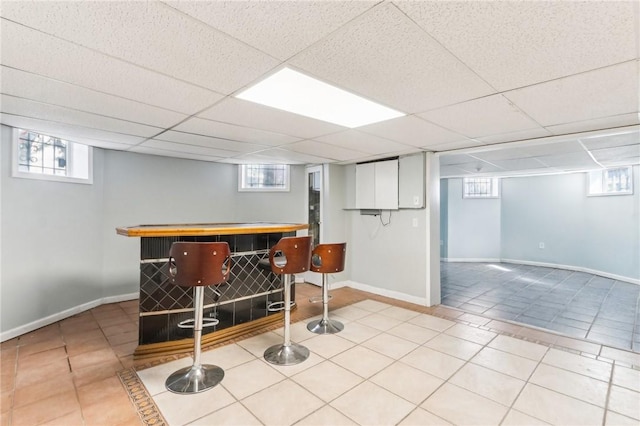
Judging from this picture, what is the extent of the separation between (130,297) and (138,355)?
228 centimetres

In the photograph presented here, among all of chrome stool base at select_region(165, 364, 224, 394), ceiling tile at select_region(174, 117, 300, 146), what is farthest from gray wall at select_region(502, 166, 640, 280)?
chrome stool base at select_region(165, 364, 224, 394)

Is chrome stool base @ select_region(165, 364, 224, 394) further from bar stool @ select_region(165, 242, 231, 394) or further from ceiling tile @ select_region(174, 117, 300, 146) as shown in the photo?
ceiling tile @ select_region(174, 117, 300, 146)

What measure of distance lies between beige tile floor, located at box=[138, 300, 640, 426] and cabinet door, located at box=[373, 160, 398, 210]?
2.15m

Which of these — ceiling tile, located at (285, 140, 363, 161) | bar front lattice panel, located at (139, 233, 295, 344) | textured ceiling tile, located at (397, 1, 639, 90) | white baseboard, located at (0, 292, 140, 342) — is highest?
ceiling tile, located at (285, 140, 363, 161)

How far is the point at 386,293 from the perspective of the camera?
496cm

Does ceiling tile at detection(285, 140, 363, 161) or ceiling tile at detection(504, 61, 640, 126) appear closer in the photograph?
ceiling tile at detection(504, 61, 640, 126)

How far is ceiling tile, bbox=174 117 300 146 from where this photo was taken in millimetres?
3047

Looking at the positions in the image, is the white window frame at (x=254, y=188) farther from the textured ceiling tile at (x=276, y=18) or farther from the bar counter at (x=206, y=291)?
the textured ceiling tile at (x=276, y=18)

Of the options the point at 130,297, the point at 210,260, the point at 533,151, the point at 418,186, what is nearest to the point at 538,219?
the point at 533,151

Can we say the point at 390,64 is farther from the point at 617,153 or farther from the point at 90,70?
the point at 617,153

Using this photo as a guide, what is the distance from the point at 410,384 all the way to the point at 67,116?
388 centimetres

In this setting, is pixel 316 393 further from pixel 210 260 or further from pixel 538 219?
pixel 538 219

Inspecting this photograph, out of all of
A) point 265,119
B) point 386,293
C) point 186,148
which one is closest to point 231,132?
point 265,119

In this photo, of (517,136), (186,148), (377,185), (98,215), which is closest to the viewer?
(517,136)
